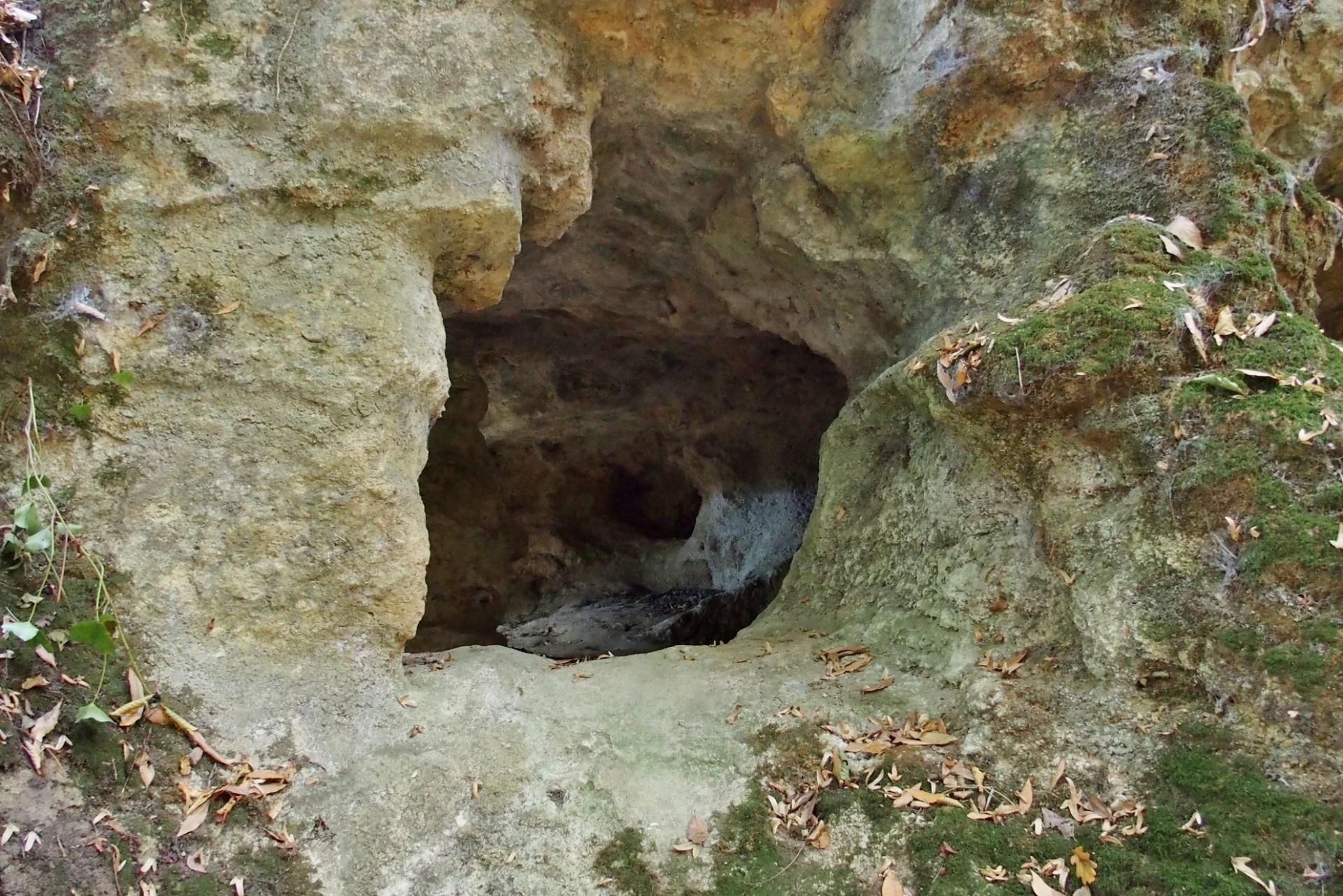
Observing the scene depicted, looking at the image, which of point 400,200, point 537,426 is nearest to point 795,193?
point 400,200

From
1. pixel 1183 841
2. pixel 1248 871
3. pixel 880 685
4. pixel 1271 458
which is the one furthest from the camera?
pixel 880 685

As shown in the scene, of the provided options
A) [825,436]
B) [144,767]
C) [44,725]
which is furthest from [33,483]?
[825,436]

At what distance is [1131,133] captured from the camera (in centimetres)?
320

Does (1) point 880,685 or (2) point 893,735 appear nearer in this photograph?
(2) point 893,735

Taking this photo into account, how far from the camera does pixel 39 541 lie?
2164mm

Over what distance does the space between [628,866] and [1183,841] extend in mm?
1359

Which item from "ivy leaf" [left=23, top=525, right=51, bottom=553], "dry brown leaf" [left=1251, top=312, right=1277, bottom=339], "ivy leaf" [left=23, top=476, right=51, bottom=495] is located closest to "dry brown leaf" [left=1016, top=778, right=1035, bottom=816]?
"dry brown leaf" [left=1251, top=312, right=1277, bottom=339]

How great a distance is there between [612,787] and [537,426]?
466 cm

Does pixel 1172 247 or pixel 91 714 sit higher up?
pixel 1172 247

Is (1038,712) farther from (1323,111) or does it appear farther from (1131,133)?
(1323,111)

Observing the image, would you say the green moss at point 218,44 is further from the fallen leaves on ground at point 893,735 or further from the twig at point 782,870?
the twig at point 782,870

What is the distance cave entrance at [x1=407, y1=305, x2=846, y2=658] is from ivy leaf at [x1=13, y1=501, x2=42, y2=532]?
3712 mm

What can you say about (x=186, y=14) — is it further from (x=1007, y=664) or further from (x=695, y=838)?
(x=1007, y=664)

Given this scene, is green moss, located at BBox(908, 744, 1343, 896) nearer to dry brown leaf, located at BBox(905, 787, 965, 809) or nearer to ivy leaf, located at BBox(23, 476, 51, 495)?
dry brown leaf, located at BBox(905, 787, 965, 809)
